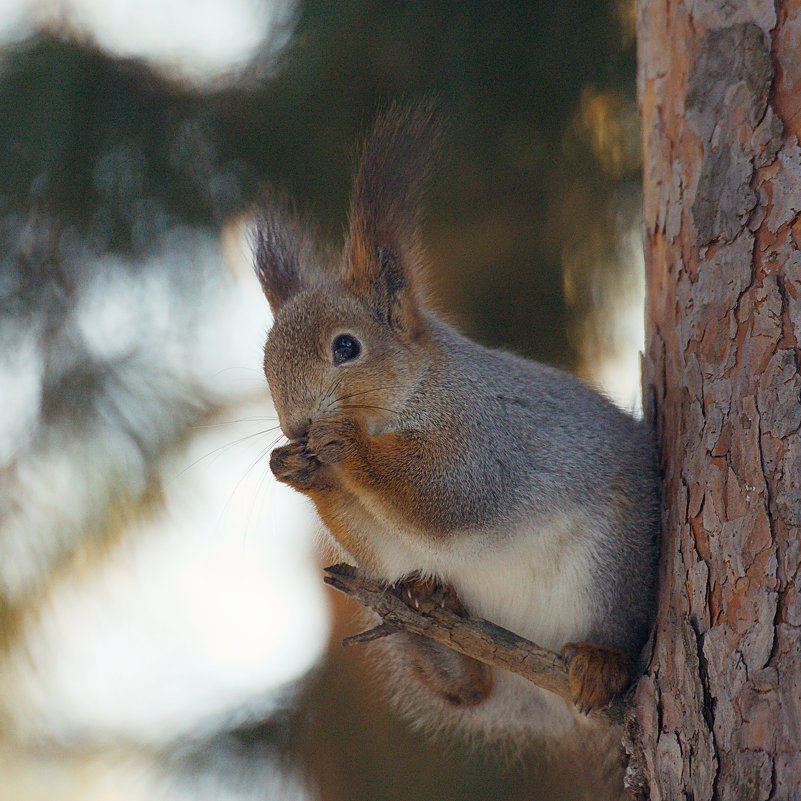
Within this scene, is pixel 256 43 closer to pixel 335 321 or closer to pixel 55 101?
pixel 55 101

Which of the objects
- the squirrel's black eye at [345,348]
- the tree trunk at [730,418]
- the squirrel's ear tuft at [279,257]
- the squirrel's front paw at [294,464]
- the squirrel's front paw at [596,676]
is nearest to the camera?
the tree trunk at [730,418]

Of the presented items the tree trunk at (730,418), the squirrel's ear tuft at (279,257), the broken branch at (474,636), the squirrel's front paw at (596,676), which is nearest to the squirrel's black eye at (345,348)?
the squirrel's ear tuft at (279,257)

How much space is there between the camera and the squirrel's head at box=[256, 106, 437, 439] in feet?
5.12

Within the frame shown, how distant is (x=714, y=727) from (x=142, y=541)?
1.17 meters

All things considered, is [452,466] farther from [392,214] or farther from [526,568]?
[392,214]

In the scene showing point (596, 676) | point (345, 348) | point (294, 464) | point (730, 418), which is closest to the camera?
point (730, 418)

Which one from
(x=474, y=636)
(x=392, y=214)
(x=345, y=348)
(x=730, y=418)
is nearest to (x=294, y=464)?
(x=345, y=348)

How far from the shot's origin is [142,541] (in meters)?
1.88

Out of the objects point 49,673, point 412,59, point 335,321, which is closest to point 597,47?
point 412,59

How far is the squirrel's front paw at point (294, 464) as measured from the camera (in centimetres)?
149

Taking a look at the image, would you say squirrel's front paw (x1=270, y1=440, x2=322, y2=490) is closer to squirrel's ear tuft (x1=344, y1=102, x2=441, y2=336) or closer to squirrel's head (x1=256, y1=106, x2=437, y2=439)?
squirrel's head (x1=256, y1=106, x2=437, y2=439)

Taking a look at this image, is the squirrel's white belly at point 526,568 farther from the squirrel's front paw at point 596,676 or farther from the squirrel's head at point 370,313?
the squirrel's head at point 370,313

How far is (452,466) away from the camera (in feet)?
5.11

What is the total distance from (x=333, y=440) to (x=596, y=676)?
21.7 inches
